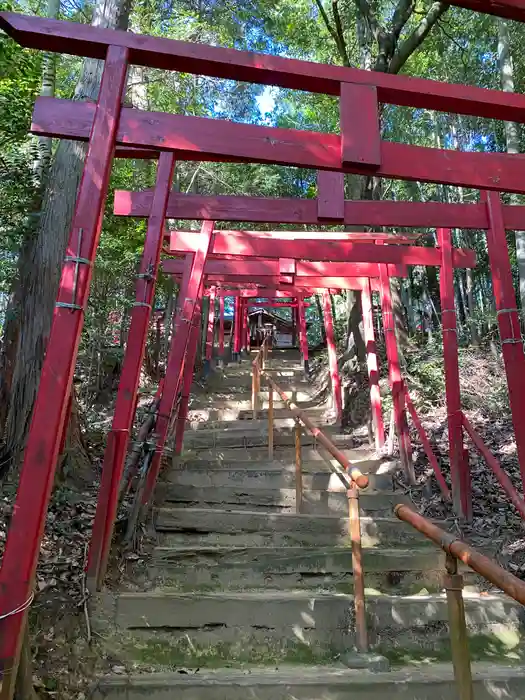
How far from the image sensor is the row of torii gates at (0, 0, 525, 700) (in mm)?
2463

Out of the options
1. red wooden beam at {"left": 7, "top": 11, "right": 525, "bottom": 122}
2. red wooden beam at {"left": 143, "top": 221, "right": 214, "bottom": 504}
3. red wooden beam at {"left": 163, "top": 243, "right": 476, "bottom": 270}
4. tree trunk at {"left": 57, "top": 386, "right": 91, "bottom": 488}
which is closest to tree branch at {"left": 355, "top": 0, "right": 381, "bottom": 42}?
red wooden beam at {"left": 163, "top": 243, "right": 476, "bottom": 270}

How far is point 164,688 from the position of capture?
283 centimetres

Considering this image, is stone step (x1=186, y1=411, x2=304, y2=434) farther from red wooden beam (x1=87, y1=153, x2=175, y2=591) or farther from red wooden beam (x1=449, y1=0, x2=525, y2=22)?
red wooden beam (x1=449, y1=0, x2=525, y2=22)

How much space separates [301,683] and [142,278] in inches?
113

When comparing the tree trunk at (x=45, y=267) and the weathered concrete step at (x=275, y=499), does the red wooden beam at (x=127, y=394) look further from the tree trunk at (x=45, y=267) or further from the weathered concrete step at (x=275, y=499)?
the weathered concrete step at (x=275, y=499)

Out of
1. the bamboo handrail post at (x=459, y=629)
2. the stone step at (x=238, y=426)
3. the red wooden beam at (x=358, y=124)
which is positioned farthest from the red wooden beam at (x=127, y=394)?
the stone step at (x=238, y=426)

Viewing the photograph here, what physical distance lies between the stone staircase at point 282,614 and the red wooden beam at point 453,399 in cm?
70

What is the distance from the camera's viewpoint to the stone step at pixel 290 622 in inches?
137

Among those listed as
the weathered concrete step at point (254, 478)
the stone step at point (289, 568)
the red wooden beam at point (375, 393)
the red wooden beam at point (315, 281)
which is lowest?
the stone step at point (289, 568)

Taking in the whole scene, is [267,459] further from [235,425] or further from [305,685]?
[305,685]

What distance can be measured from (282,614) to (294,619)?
8 centimetres

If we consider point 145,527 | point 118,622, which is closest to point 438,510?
point 145,527

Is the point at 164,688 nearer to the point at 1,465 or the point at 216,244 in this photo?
the point at 1,465

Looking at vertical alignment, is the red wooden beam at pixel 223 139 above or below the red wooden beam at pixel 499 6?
below
